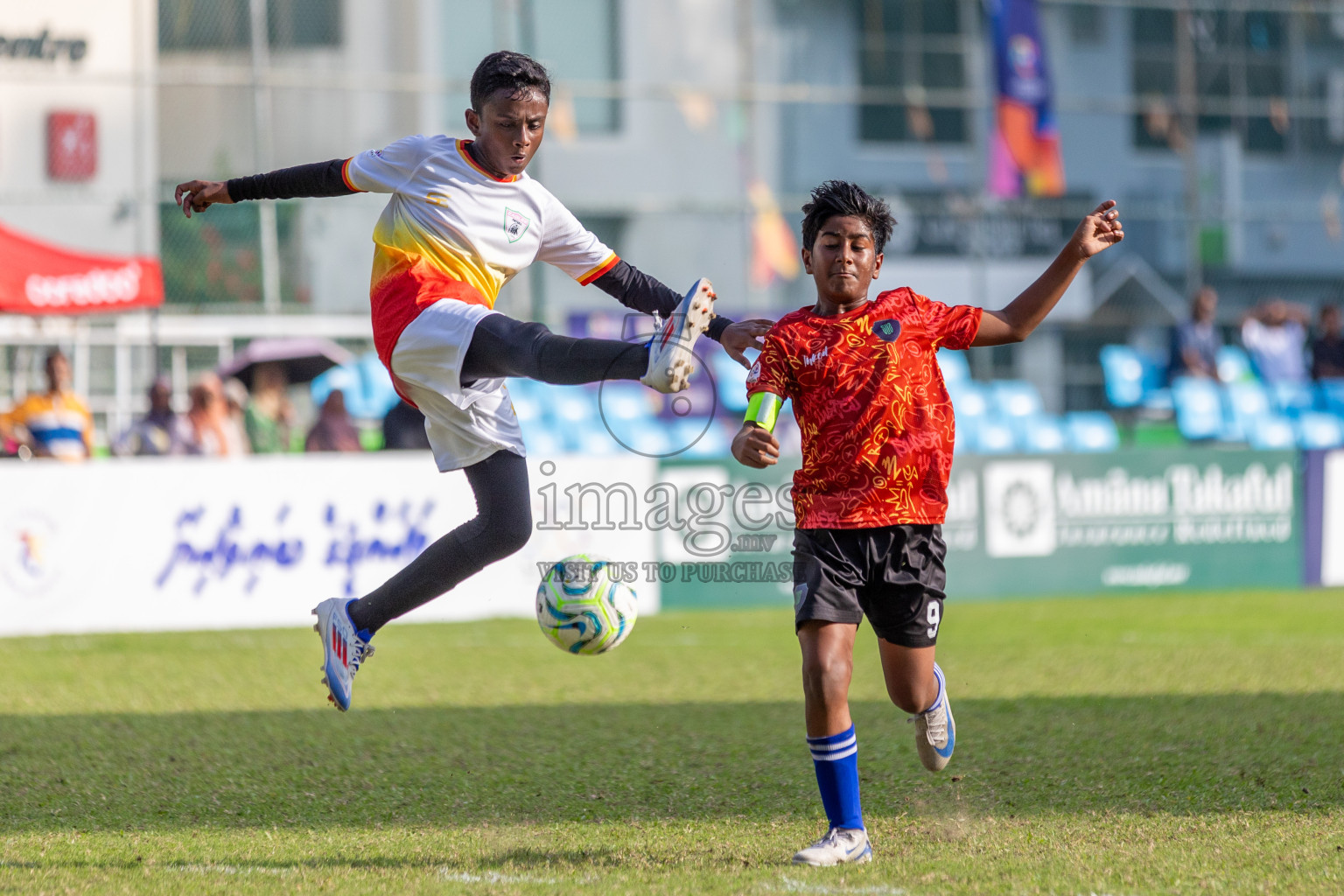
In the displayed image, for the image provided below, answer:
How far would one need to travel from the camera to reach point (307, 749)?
6023 millimetres

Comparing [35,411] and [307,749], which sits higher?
[35,411]

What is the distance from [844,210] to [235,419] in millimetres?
9290

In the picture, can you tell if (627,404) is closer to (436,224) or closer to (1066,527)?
(1066,527)

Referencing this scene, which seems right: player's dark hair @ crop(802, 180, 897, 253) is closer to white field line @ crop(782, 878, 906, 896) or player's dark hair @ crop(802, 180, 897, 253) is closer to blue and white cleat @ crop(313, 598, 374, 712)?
white field line @ crop(782, 878, 906, 896)

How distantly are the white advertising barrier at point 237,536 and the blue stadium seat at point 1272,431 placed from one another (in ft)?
24.7

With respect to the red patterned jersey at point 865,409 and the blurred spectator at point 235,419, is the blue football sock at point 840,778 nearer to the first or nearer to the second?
the red patterned jersey at point 865,409

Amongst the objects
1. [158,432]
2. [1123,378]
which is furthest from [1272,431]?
[158,432]

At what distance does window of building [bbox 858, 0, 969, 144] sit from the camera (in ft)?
79.0

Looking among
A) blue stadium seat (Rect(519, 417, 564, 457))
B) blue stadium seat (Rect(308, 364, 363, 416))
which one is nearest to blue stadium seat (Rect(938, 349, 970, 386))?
blue stadium seat (Rect(519, 417, 564, 457))

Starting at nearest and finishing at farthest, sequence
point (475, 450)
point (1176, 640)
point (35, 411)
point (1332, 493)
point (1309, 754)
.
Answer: point (475, 450) < point (1309, 754) < point (1176, 640) < point (35, 411) < point (1332, 493)

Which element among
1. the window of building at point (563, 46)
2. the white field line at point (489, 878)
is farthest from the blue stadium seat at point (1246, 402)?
the white field line at point (489, 878)

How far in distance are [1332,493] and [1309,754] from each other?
825 cm

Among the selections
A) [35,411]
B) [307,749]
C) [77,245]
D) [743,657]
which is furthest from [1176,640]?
[77,245]

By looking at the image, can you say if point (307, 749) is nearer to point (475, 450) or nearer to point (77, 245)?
point (475, 450)
